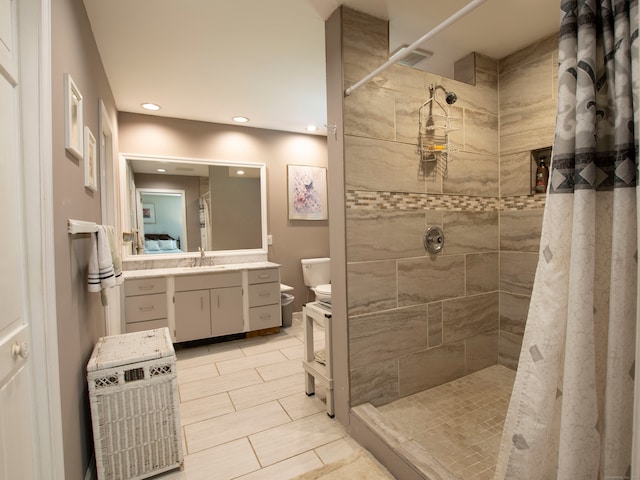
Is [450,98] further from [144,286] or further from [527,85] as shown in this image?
[144,286]

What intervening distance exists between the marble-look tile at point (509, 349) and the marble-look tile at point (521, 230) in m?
0.68

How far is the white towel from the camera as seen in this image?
156cm

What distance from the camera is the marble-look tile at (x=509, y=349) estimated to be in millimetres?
2401

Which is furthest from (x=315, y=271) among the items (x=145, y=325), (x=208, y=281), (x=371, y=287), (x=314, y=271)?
(x=371, y=287)

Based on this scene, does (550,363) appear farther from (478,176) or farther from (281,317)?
(281,317)

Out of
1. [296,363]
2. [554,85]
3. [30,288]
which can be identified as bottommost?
[296,363]

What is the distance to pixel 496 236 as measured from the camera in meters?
2.50

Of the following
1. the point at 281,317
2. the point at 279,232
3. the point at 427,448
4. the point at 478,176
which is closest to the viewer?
the point at 427,448

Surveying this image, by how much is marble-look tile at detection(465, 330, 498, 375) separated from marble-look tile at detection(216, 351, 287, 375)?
1599 millimetres

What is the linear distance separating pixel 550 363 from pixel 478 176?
1.83 m

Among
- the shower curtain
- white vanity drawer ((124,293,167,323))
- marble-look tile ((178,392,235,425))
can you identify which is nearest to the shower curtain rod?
the shower curtain

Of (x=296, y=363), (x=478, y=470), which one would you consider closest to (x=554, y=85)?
(x=478, y=470)

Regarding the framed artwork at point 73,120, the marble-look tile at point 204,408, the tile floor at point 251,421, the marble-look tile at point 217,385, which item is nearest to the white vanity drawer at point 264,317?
the tile floor at point 251,421

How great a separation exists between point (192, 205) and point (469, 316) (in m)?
3.01
